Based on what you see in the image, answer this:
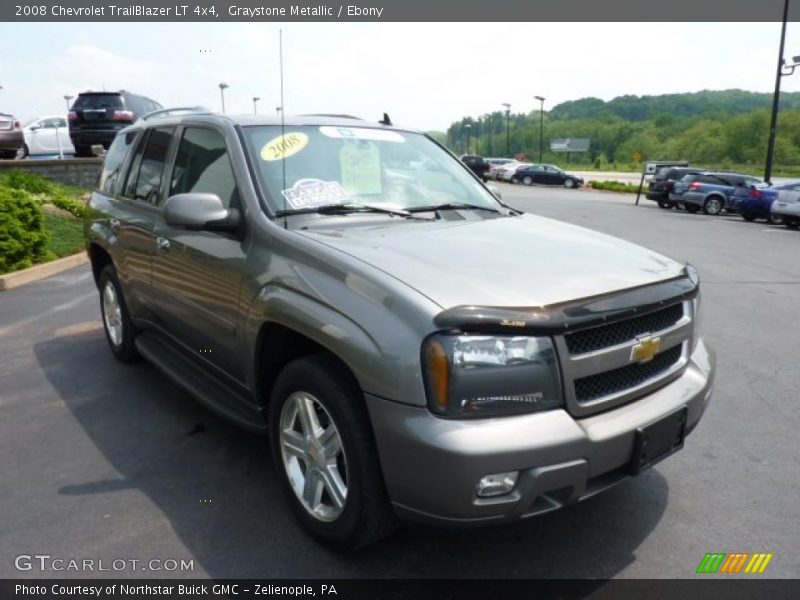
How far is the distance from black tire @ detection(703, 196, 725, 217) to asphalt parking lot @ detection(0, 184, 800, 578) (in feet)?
65.2

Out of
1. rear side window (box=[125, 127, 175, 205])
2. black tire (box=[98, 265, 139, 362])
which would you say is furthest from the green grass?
rear side window (box=[125, 127, 175, 205])

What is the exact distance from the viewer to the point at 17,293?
7734 mm

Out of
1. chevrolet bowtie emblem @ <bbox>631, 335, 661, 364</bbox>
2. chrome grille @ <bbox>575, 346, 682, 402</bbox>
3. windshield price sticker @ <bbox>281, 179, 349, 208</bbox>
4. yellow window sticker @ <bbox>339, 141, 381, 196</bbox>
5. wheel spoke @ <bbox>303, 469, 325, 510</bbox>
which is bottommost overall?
wheel spoke @ <bbox>303, 469, 325, 510</bbox>

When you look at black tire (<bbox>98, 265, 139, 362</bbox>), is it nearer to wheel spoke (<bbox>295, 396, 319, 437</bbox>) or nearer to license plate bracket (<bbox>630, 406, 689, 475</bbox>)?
wheel spoke (<bbox>295, 396, 319, 437</bbox>)

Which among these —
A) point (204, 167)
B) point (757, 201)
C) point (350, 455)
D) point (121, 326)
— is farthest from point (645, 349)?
point (757, 201)

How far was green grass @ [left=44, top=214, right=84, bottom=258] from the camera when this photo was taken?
9.84 metres

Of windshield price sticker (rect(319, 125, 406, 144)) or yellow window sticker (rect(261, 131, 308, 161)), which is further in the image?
windshield price sticker (rect(319, 125, 406, 144))

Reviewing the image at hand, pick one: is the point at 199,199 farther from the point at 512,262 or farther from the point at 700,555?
the point at 700,555

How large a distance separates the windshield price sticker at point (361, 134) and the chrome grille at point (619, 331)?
6.52 feet

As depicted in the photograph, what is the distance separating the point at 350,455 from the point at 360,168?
1.79 metres

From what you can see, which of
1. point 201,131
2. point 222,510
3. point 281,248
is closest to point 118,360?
point 201,131

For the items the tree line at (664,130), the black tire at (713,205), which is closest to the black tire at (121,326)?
the black tire at (713,205)

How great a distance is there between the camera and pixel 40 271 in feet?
28.2

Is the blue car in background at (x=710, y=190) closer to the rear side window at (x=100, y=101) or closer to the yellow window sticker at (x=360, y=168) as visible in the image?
the rear side window at (x=100, y=101)
